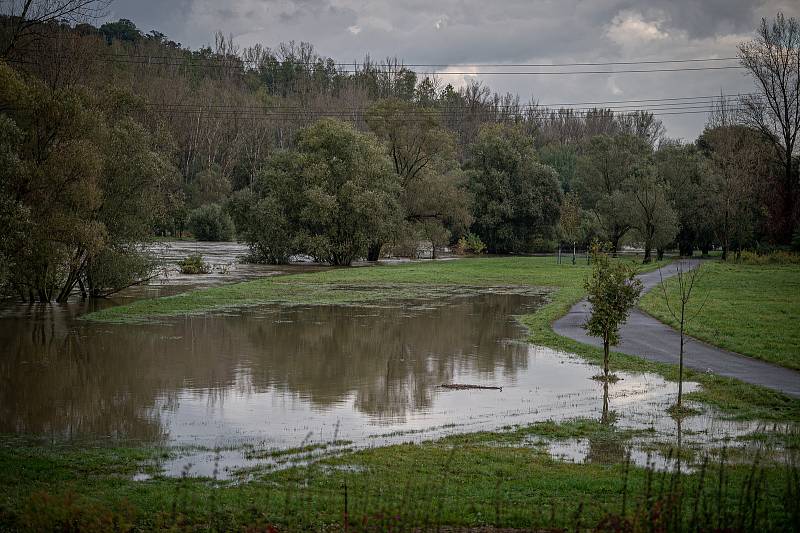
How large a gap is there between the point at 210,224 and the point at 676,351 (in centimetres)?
7905

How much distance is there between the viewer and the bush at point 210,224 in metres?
94.8

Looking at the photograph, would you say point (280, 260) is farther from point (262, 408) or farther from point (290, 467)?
point (290, 467)

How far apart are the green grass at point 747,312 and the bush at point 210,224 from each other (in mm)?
59718

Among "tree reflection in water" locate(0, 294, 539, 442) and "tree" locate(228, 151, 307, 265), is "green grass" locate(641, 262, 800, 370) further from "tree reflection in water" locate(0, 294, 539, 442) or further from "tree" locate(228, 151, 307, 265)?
"tree" locate(228, 151, 307, 265)

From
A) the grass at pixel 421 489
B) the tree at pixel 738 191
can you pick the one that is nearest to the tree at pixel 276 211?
the tree at pixel 738 191

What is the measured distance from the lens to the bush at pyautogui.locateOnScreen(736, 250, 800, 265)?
63.9m

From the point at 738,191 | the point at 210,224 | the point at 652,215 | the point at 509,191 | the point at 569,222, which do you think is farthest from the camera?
the point at 210,224

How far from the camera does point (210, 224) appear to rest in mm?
96188

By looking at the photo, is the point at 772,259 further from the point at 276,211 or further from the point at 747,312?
the point at 276,211

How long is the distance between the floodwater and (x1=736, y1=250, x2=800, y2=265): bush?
40.8 meters

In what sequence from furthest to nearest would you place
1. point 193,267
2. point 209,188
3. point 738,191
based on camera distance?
point 209,188, point 738,191, point 193,267

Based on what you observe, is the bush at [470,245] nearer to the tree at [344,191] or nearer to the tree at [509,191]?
the tree at [509,191]

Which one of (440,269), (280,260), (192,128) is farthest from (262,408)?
(192,128)

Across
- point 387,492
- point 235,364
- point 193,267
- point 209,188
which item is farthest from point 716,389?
point 209,188
